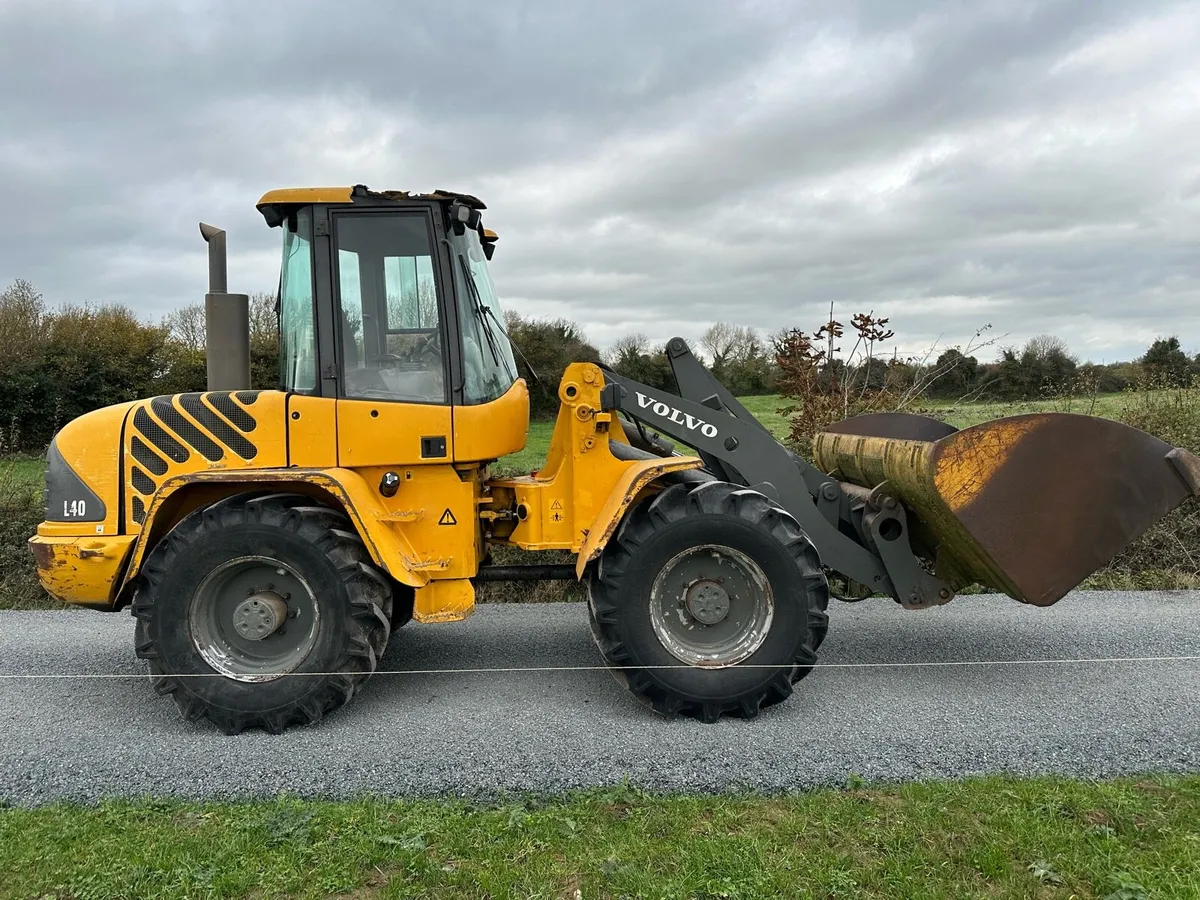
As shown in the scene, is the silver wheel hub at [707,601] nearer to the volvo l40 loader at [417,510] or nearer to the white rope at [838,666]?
the volvo l40 loader at [417,510]

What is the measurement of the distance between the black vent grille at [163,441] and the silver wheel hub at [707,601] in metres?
2.85

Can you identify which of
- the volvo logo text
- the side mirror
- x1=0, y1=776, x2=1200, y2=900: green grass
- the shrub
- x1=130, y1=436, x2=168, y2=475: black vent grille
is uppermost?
the side mirror

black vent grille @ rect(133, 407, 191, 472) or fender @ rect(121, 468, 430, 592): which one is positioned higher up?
black vent grille @ rect(133, 407, 191, 472)

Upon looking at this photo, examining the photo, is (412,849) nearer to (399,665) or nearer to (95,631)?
(399,665)

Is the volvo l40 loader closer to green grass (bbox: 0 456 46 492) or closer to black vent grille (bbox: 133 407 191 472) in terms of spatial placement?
black vent grille (bbox: 133 407 191 472)

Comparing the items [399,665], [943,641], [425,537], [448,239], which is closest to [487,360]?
[448,239]

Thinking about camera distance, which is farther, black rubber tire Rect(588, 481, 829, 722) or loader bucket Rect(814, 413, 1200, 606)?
black rubber tire Rect(588, 481, 829, 722)

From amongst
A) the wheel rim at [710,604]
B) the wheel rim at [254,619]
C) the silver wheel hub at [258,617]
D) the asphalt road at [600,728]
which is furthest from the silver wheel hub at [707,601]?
the silver wheel hub at [258,617]

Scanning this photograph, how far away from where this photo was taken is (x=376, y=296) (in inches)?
175

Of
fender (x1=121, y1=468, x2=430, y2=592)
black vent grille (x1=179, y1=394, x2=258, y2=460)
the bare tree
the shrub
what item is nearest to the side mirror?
fender (x1=121, y1=468, x2=430, y2=592)

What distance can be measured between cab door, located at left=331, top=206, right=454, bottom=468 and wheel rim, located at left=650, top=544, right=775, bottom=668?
1439mm

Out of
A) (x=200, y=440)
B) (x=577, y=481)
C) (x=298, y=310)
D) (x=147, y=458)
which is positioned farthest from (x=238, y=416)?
Result: (x=577, y=481)

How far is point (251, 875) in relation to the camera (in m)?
2.90

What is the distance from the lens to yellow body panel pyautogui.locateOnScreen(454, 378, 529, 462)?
4371 millimetres
